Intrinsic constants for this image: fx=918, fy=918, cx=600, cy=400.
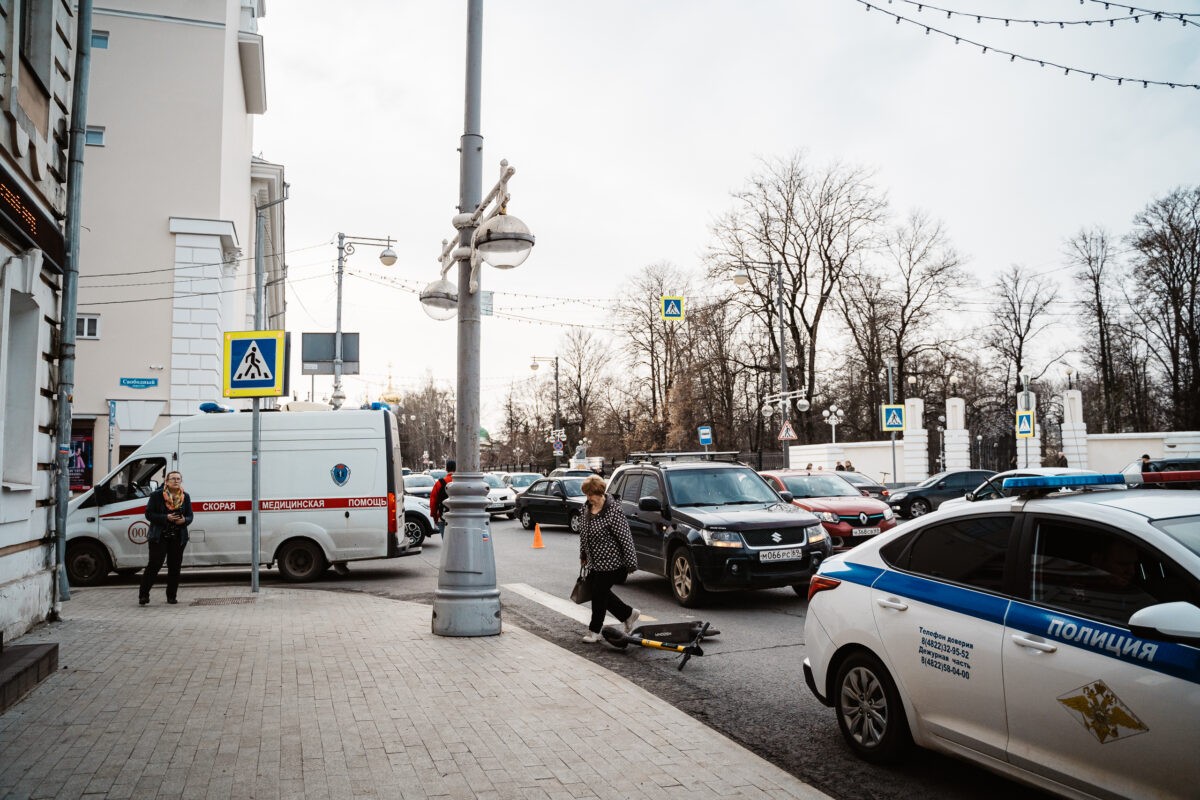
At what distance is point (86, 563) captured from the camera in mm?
14008

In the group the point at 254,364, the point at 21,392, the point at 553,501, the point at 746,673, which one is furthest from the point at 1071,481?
the point at 553,501

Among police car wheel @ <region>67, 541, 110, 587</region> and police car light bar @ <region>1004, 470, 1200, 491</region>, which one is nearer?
police car light bar @ <region>1004, 470, 1200, 491</region>

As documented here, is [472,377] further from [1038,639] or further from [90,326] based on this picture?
[90,326]

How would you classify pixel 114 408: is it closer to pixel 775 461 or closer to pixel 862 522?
pixel 862 522

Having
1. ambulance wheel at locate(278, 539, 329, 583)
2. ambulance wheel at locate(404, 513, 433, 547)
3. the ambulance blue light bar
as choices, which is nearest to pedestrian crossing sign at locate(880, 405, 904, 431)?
ambulance wheel at locate(404, 513, 433, 547)

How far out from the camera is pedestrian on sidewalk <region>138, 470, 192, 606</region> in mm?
11352

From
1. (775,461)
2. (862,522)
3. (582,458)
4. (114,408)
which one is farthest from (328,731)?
(582,458)

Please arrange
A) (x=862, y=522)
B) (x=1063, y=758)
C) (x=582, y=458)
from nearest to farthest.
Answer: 1. (x=1063, y=758)
2. (x=862, y=522)
3. (x=582, y=458)

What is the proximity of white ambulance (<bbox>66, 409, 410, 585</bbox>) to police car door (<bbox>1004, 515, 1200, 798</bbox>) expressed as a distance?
11501 millimetres

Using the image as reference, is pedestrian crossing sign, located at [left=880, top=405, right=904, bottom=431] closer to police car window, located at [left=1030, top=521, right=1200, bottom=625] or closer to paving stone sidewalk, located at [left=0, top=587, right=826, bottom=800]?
paving stone sidewalk, located at [left=0, top=587, right=826, bottom=800]

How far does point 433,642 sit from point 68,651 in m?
3.13

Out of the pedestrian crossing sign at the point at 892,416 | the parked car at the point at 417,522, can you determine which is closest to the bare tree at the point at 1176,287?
the pedestrian crossing sign at the point at 892,416

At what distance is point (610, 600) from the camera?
8805 millimetres

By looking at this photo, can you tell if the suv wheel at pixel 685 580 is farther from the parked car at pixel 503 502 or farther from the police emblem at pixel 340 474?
the parked car at pixel 503 502
